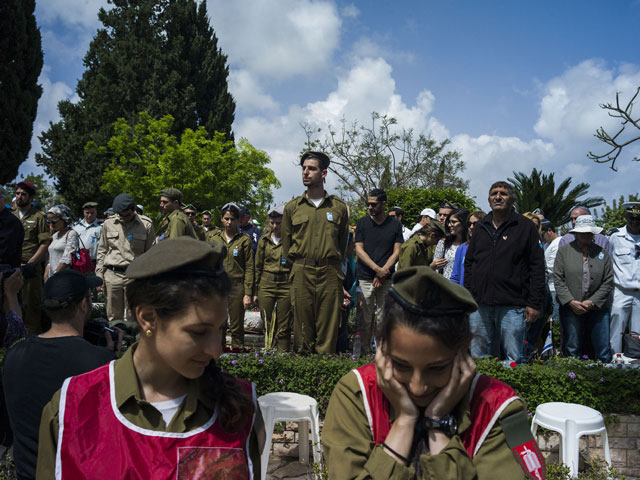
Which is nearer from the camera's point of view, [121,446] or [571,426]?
[121,446]

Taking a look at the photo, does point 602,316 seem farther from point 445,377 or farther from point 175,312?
point 175,312

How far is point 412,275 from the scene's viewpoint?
1771 millimetres

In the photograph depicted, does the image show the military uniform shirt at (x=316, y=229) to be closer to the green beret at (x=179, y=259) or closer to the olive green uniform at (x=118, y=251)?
the olive green uniform at (x=118, y=251)

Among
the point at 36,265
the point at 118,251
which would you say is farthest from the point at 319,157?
the point at 36,265

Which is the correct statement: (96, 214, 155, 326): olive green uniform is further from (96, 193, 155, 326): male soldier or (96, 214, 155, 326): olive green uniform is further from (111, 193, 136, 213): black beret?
(111, 193, 136, 213): black beret

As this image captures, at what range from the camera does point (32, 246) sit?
794 cm

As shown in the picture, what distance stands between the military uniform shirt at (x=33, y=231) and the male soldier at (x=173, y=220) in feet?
5.92

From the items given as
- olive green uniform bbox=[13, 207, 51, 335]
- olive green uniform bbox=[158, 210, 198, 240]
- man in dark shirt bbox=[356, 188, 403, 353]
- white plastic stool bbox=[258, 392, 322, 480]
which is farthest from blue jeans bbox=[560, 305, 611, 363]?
olive green uniform bbox=[13, 207, 51, 335]

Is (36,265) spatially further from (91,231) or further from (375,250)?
(375,250)

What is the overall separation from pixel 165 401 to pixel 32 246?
24.6 feet

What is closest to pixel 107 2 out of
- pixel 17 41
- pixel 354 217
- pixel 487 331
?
pixel 17 41

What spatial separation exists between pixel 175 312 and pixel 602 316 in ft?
21.0

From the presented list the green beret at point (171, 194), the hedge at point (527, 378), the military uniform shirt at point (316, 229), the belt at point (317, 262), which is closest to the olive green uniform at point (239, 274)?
the green beret at point (171, 194)

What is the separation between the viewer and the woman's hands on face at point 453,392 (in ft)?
5.58
